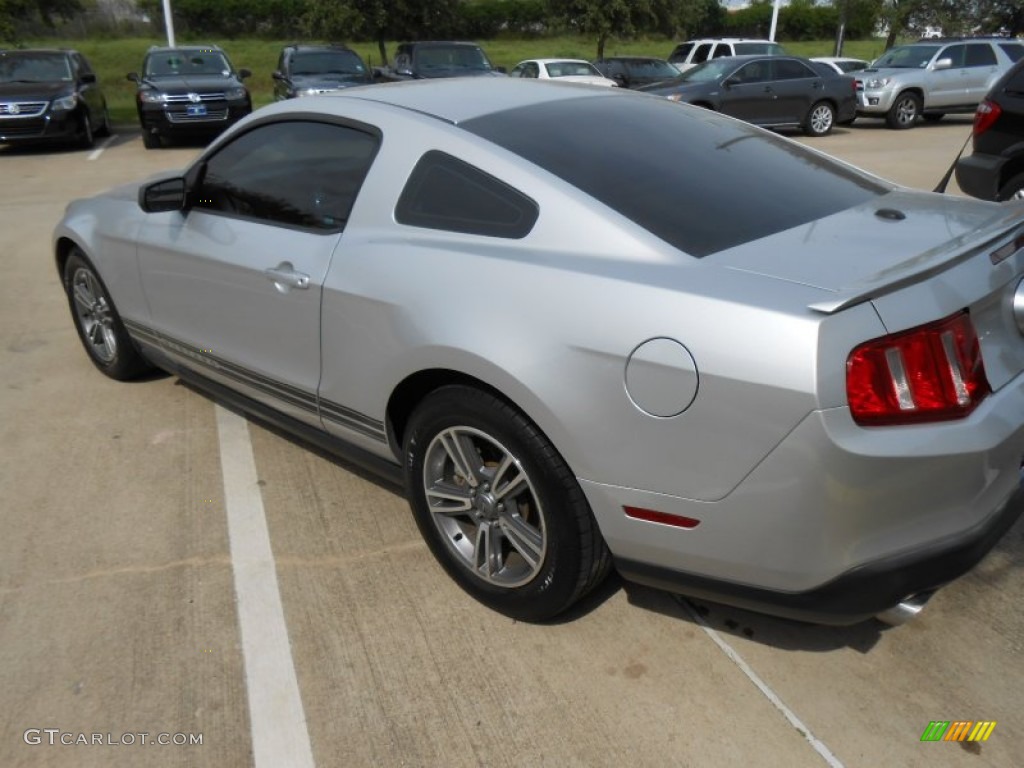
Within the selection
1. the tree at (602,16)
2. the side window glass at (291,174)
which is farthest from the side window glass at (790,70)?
the side window glass at (291,174)

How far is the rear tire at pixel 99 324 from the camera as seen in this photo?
4.54 metres

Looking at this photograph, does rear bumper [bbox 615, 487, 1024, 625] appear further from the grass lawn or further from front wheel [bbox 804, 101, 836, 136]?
the grass lawn

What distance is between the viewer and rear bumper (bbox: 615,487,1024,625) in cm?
213

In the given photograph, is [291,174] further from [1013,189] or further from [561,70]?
[561,70]

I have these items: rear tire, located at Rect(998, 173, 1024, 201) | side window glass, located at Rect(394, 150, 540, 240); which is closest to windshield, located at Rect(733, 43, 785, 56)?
rear tire, located at Rect(998, 173, 1024, 201)

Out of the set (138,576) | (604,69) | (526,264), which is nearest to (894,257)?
(526,264)

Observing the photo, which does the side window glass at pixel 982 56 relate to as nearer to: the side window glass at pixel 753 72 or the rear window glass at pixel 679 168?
the side window glass at pixel 753 72

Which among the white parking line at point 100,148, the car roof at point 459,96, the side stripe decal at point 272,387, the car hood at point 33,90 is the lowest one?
the white parking line at point 100,148

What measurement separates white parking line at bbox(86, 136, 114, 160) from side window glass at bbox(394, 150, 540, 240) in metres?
13.2

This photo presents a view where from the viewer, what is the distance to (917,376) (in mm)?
2072

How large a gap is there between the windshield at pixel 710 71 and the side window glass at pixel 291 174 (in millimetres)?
13341

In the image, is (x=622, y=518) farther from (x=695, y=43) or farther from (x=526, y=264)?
(x=695, y=43)

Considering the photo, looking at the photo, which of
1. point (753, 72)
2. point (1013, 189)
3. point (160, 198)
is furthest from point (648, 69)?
point (160, 198)

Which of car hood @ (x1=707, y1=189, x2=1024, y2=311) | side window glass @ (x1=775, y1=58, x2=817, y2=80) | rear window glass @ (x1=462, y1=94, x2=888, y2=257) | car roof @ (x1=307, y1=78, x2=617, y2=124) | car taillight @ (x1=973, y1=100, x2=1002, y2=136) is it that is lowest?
side window glass @ (x1=775, y1=58, x2=817, y2=80)
